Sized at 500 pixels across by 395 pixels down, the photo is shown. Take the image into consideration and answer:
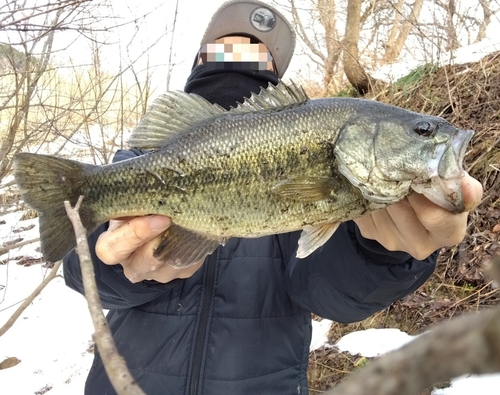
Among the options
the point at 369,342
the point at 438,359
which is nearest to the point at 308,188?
the point at 438,359

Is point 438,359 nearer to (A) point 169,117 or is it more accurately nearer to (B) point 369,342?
(A) point 169,117

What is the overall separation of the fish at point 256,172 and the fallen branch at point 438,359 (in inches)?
47.7

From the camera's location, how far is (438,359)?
283mm

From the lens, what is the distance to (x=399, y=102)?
571 centimetres

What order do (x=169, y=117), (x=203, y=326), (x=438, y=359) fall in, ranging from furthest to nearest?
(x=203, y=326) < (x=169, y=117) < (x=438, y=359)

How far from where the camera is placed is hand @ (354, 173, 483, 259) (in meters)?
1.42

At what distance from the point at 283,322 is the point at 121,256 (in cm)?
94

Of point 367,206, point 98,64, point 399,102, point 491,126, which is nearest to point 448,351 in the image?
point 367,206

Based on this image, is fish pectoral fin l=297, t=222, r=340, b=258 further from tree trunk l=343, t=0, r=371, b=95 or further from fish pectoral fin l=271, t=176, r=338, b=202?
tree trunk l=343, t=0, r=371, b=95

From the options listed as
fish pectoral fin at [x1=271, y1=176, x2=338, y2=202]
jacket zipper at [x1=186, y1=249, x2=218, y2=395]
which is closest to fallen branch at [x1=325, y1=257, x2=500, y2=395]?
fish pectoral fin at [x1=271, y1=176, x2=338, y2=202]

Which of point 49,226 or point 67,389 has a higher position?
point 49,226

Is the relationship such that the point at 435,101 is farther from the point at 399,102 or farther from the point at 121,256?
the point at 121,256

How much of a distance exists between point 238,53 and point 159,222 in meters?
1.45

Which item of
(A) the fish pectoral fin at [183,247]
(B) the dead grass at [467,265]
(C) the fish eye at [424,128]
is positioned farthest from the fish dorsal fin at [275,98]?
(B) the dead grass at [467,265]
